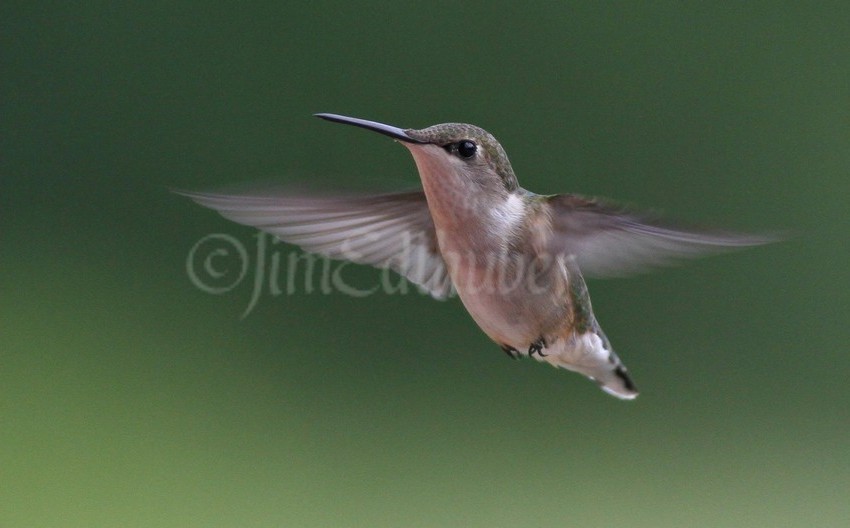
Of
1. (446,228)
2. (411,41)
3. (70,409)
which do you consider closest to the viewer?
(446,228)

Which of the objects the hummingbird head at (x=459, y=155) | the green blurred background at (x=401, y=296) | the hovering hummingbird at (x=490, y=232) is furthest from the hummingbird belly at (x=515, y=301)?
the green blurred background at (x=401, y=296)

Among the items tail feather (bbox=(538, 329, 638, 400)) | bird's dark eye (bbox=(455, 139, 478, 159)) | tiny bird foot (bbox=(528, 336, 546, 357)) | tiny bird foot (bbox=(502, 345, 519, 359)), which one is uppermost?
bird's dark eye (bbox=(455, 139, 478, 159))

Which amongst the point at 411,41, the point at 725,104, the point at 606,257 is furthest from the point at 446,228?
the point at 725,104

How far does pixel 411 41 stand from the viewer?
2836 millimetres

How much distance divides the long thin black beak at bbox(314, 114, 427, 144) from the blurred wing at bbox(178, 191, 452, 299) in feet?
0.49

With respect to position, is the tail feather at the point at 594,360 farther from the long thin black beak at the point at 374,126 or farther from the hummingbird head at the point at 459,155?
the long thin black beak at the point at 374,126

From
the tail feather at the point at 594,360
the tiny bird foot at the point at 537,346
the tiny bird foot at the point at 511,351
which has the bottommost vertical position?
the tiny bird foot at the point at 511,351

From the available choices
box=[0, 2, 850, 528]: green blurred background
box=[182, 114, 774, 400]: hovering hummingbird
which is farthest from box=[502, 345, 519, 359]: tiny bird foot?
box=[0, 2, 850, 528]: green blurred background

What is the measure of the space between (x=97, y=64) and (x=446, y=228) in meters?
2.11

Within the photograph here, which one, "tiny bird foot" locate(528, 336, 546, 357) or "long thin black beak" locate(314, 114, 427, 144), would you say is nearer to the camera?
"long thin black beak" locate(314, 114, 427, 144)

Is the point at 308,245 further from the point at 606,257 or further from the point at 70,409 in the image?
the point at 70,409

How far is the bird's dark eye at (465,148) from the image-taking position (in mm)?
1146

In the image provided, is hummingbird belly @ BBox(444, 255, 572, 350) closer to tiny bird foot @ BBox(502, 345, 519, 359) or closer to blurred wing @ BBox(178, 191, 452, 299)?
tiny bird foot @ BBox(502, 345, 519, 359)

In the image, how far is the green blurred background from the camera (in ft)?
8.50
